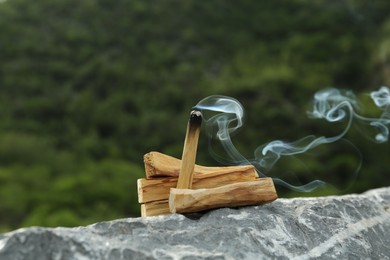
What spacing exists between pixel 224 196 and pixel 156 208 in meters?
0.21

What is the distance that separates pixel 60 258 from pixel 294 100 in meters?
21.3

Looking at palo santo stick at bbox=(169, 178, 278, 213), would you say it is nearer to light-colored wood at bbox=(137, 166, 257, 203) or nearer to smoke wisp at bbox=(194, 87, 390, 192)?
light-colored wood at bbox=(137, 166, 257, 203)

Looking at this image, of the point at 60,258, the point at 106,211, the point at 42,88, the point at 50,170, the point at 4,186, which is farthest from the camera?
the point at 42,88

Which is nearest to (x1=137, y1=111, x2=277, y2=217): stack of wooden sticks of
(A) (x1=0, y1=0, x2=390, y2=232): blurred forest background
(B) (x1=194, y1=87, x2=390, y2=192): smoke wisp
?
(B) (x1=194, y1=87, x2=390, y2=192): smoke wisp

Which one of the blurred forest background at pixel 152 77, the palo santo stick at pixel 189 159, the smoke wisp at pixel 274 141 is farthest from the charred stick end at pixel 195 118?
the blurred forest background at pixel 152 77

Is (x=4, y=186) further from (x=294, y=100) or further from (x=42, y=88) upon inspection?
(x=294, y=100)

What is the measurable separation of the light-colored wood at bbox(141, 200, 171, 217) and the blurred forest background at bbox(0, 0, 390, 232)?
1351 cm

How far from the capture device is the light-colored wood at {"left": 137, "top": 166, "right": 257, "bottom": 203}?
197 cm

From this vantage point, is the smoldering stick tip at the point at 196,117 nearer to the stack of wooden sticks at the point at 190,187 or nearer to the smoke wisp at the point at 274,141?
the stack of wooden sticks at the point at 190,187

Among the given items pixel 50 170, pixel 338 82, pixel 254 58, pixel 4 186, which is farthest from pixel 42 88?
pixel 338 82

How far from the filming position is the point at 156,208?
6.49ft

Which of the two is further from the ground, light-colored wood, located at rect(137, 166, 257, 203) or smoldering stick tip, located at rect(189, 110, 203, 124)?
smoldering stick tip, located at rect(189, 110, 203, 124)

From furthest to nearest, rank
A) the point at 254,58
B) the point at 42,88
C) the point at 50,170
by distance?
the point at 254,58 → the point at 42,88 → the point at 50,170

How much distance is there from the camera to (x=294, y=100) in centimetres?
2248
